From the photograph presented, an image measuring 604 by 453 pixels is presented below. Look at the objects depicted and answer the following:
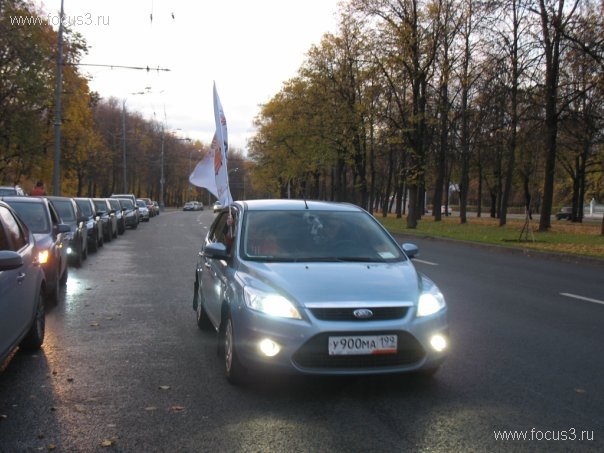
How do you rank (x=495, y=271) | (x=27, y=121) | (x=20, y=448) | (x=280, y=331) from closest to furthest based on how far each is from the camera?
(x=20, y=448), (x=280, y=331), (x=495, y=271), (x=27, y=121)

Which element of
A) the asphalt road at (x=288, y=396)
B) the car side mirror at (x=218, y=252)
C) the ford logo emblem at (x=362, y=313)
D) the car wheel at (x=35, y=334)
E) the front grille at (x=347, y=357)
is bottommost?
the asphalt road at (x=288, y=396)

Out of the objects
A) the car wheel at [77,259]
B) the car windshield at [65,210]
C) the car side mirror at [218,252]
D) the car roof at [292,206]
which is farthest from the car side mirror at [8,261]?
the car windshield at [65,210]

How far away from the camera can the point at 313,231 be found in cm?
612

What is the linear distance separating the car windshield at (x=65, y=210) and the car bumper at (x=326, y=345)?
11.0 m

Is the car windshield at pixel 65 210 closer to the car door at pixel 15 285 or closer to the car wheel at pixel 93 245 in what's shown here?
the car wheel at pixel 93 245

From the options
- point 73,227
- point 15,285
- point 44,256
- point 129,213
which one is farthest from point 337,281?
point 129,213

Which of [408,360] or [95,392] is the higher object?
[408,360]

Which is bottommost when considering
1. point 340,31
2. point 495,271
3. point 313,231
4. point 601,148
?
point 495,271

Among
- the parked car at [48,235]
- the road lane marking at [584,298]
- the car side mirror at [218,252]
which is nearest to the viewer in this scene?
the car side mirror at [218,252]

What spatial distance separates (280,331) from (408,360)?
0.99 m

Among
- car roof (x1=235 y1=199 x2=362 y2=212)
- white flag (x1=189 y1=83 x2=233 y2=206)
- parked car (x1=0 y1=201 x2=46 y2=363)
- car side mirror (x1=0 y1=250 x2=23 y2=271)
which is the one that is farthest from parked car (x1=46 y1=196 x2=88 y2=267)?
car side mirror (x1=0 y1=250 x2=23 y2=271)

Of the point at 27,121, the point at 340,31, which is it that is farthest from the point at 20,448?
the point at 340,31

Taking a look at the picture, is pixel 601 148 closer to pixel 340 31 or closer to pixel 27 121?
pixel 340 31

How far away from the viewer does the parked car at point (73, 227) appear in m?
14.3
